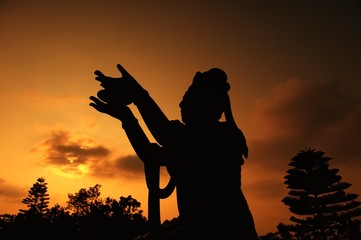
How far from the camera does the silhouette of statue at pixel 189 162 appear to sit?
1873mm

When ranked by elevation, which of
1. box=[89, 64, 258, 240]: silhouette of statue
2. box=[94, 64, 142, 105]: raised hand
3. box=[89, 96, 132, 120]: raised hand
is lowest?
box=[89, 64, 258, 240]: silhouette of statue

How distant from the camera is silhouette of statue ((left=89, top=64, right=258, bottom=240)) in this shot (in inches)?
73.7

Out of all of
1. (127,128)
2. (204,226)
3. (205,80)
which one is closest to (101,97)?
(127,128)

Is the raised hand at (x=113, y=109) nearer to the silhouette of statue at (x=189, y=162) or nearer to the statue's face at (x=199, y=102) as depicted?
the silhouette of statue at (x=189, y=162)

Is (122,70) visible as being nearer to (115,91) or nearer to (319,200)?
(115,91)

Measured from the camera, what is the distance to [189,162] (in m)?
1.96

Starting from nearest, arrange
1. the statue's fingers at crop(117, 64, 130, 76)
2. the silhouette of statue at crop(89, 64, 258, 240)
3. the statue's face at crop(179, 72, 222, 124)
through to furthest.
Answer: the silhouette of statue at crop(89, 64, 258, 240), the statue's fingers at crop(117, 64, 130, 76), the statue's face at crop(179, 72, 222, 124)

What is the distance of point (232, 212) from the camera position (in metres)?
1.91

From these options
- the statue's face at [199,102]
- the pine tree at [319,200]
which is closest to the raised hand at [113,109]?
the statue's face at [199,102]

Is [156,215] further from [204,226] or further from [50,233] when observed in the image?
[50,233]

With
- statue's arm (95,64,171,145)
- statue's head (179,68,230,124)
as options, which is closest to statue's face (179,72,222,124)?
statue's head (179,68,230,124)

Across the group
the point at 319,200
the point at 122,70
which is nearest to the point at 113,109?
the point at 122,70

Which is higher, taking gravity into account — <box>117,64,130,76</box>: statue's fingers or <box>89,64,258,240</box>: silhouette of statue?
<box>117,64,130,76</box>: statue's fingers

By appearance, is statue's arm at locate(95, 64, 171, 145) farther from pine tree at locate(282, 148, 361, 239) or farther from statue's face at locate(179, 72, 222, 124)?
pine tree at locate(282, 148, 361, 239)
